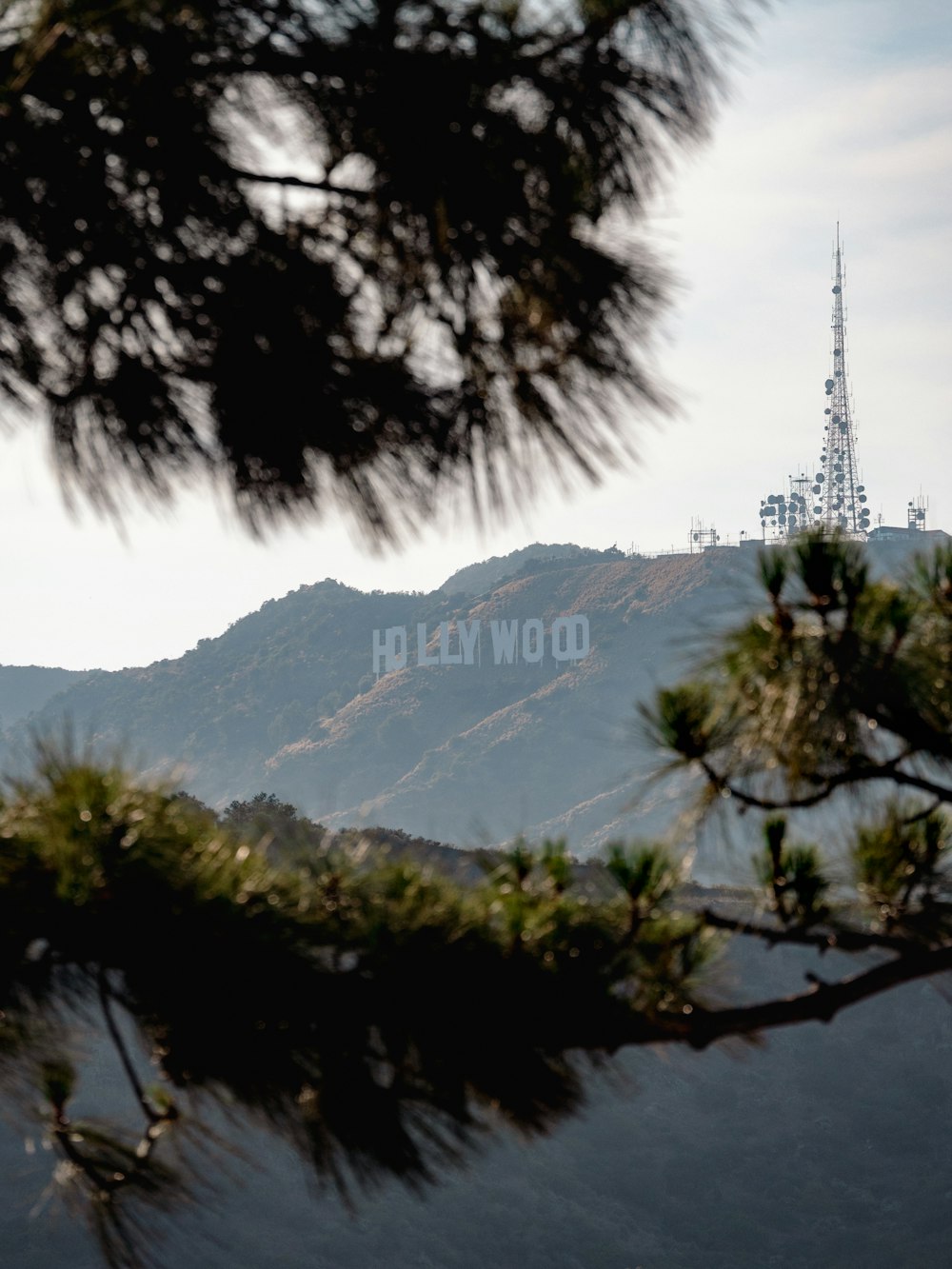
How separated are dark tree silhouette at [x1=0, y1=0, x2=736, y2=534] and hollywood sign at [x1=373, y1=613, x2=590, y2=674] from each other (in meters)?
69.4

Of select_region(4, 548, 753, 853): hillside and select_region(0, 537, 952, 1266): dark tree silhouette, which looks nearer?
Result: select_region(0, 537, 952, 1266): dark tree silhouette

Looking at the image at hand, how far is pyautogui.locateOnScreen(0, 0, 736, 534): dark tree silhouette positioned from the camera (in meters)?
1.91

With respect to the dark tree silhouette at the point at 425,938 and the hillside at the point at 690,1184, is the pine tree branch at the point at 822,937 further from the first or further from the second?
the hillside at the point at 690,1184

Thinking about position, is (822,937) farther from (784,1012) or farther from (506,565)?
(506,565)

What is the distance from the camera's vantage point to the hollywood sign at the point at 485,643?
72438 mm

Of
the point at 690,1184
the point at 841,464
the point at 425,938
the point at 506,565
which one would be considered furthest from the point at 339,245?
the point at 506,565

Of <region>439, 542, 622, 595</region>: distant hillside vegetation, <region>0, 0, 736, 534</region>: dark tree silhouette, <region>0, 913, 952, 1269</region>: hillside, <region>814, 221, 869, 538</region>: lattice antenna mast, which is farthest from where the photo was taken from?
<region>439, 542, 622, 595</region>: distant hillside vegetation

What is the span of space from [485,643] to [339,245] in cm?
7440

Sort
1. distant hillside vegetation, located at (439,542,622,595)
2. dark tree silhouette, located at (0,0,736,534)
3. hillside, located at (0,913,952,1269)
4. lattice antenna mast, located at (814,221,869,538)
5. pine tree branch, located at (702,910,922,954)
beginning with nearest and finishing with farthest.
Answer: dark tree silhouette, located at (0,0,736,534) → pine tree branch, located at (702,910,922,954) → hillside, located at (0,913,952,1269) → lattice antenna mast, located at (814,221,869,538) → distant hillside vegetation, located at (439,542,622,595)

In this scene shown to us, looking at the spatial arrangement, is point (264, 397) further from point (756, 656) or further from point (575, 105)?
point (756, 656)

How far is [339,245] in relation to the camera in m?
2.05

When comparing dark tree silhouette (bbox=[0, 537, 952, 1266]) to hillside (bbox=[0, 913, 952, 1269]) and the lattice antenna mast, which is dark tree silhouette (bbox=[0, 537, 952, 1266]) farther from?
the lattice antenna mast

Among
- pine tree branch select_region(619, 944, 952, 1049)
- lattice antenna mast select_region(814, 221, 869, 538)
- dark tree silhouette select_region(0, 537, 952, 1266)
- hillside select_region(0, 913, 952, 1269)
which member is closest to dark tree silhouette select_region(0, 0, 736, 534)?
dark tree silhouette select_region(0, 537, 952, 1266)

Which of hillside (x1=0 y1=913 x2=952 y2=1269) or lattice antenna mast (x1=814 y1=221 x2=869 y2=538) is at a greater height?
lattice antenna mast (x1=814 y1=221 x2=869 y2=538)
